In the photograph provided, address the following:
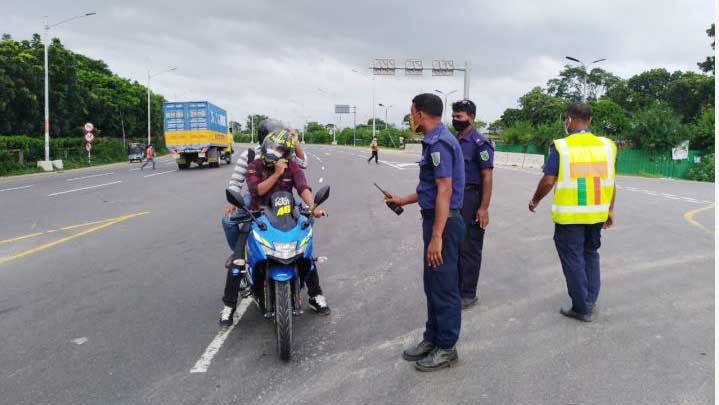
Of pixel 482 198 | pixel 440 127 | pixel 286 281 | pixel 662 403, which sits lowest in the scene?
pixel 662 403

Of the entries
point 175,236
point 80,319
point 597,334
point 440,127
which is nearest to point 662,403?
point 597,334

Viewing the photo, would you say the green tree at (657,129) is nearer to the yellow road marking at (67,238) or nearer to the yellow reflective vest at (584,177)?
the yellow road marking at (67,238)

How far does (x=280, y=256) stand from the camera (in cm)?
379

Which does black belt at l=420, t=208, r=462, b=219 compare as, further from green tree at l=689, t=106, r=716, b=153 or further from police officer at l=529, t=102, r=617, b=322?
green tree at l=689, t=106, r=716, b=153

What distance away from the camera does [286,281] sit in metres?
3.81

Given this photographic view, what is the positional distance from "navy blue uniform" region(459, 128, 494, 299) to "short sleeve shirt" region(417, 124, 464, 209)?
1.18 m

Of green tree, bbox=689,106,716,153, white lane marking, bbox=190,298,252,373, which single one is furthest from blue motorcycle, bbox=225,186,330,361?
green tree, bbox=689,106,716,153

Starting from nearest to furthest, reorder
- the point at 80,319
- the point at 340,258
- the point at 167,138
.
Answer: the point at 80,319, the point at 340,258, the point at 167,138

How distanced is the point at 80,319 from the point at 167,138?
77.7 ft

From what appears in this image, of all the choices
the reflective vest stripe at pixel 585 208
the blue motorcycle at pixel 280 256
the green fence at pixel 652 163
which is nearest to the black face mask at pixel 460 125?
the reflective vest stripe at pixel 585 208

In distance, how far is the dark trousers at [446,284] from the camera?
11.9 feet

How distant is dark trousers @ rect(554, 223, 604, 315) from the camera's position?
454 centimetres

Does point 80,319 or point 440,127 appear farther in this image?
point 80,319

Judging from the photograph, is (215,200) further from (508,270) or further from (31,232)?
(508,270)
